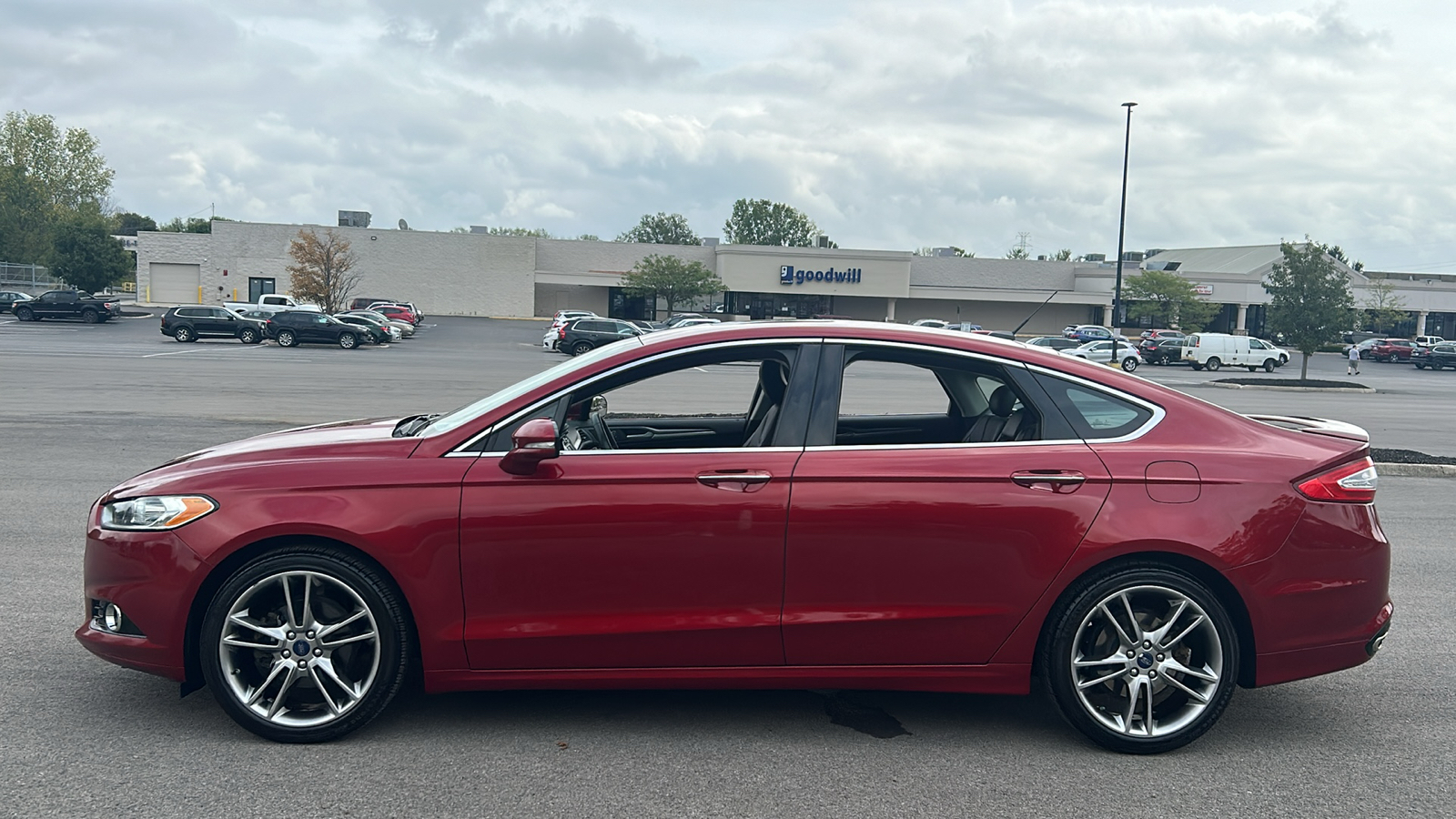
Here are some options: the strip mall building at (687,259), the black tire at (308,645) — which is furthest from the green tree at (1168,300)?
the black tire at (308,645)

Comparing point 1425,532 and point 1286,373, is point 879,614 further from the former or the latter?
point 1286,373

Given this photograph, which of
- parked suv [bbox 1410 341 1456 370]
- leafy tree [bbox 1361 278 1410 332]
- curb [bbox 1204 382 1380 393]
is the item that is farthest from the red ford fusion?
leafy tree [bbox 1361 278 1410 332]

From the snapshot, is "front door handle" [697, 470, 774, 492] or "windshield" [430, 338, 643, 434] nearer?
Answer: "front door handle" [697, 470, 774, 492]

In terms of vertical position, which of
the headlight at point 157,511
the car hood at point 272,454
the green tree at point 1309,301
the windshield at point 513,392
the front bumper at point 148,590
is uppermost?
the green tree at point 1309,301

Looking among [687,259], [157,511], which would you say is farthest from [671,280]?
[157,511]

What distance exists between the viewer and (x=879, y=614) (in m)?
4.02

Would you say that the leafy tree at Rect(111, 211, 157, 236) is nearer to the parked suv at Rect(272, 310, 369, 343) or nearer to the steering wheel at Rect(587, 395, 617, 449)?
the parked suv at Rect(272, 310, 369, 343)

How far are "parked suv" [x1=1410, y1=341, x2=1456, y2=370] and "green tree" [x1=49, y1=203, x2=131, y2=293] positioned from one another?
8255 centimetres

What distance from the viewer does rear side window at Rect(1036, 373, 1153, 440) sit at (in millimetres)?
4188

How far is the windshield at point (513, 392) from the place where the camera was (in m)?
4.15

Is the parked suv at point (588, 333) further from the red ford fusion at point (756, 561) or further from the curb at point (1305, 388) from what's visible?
the red ford fusion at point (756, 561)

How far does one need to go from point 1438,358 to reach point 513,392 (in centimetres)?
6696

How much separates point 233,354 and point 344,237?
48.5 meters

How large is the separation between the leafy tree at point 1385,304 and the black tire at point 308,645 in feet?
266
